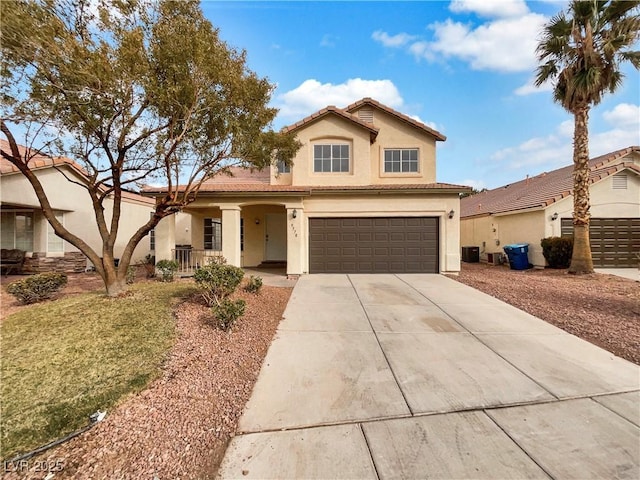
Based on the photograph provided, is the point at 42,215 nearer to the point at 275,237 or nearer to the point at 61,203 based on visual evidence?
the point at 61,203

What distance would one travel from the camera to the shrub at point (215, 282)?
6.52 metres

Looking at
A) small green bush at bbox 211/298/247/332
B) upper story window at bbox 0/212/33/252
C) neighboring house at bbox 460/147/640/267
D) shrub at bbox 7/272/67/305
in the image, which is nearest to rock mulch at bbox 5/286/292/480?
small green bush at bbox 211/298/247/332

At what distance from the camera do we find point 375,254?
40.0 feet

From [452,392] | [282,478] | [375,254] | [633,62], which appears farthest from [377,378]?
[633,62]

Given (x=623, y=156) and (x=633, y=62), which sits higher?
(x=633, y=62)

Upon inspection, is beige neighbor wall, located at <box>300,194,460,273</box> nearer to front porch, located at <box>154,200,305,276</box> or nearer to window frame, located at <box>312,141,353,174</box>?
front porch, located at <box>154,200,305,276</box>

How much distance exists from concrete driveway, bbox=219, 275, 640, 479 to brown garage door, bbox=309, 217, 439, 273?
5.98 metres

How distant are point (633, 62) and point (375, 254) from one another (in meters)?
11.7

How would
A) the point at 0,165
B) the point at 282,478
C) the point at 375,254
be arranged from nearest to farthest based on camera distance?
1. the point at 282,478
2. the point at 0,165
3. the point at 375,254

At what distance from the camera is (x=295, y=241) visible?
457 inches

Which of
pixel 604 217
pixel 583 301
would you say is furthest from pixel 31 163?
pixel 604 217

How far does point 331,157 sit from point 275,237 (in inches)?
198

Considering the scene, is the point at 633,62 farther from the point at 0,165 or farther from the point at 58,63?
the point at 0,165

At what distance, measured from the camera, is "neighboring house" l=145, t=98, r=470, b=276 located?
455 inches
